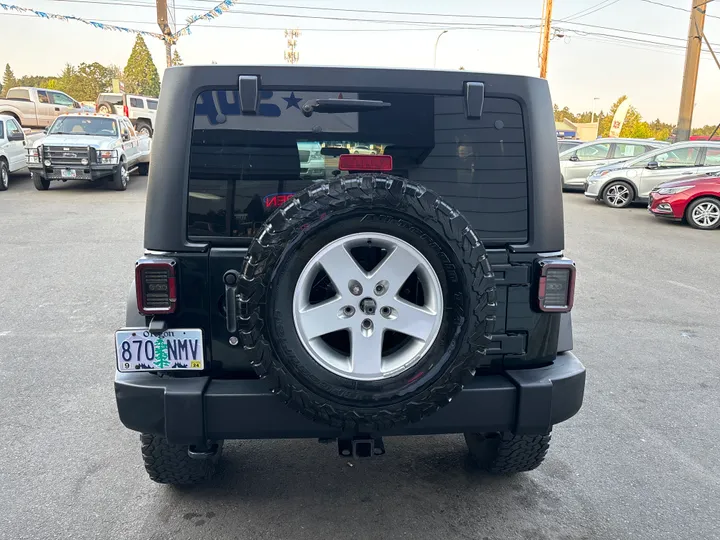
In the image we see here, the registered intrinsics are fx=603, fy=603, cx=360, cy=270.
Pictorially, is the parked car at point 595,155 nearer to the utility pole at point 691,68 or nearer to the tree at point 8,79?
the utility pole at point 691,68

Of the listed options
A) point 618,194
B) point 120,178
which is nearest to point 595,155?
point 618,194

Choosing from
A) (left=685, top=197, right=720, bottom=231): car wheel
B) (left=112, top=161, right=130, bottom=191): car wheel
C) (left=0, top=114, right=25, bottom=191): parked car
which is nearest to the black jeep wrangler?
(left=685, top=197, right=720, bottom=231): car wheel

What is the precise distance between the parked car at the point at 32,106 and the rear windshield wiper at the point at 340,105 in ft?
89.3

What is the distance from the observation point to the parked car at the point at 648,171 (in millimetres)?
13844

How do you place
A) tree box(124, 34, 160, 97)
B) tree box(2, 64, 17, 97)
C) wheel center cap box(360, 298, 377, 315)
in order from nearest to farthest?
wheel center cap box(360, 298, 377, 315) < tree box(124, 34, 160, 97) < tree box(2, 64, 17, 97)

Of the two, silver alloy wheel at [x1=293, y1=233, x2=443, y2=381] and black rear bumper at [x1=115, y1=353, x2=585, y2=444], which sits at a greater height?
silver alloy wheel at [x1=293, y1=233, x2=443, y2=381]

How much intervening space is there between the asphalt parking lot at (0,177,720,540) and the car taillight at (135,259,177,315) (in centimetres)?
107

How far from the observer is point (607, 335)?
586 cm

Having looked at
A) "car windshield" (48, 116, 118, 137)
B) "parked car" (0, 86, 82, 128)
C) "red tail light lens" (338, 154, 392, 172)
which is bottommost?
"red tail light lens" (338, 154, 392, 172)

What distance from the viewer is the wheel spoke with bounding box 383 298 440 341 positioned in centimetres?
239

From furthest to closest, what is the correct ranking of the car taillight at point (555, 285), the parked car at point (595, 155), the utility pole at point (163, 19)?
the utility pole at point (163, 19) → the parked car at point (595, 155) → the car taillight at point (555, 285)

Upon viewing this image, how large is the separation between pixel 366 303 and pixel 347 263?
0.18 m

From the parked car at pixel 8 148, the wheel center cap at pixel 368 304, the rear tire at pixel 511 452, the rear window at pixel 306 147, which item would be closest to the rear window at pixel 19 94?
the parked car at pixel 8 148

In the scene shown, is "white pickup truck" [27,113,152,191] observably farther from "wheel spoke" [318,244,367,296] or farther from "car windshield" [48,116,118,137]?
"wheel spoke" [318,244,367,296]
